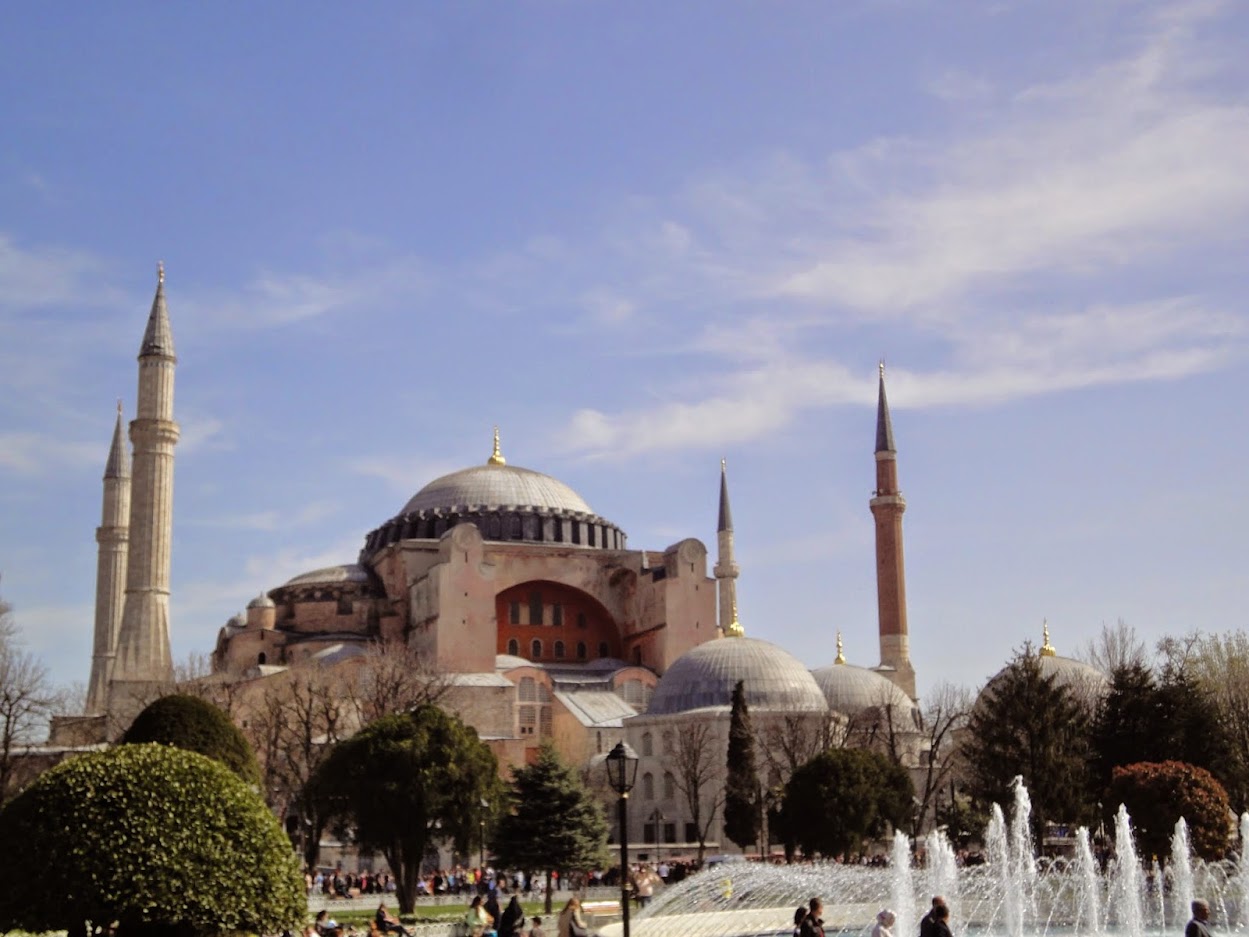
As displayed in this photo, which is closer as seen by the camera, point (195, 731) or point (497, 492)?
point (195, 731)

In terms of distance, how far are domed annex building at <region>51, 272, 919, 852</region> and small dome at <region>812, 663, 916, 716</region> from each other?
9 centimetres

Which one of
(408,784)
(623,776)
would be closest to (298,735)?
(408,784)

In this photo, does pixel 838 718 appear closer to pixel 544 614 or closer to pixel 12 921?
pixel 544 614

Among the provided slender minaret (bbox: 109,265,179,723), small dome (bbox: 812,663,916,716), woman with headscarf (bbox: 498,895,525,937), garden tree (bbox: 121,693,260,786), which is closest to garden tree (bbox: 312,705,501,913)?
garden tree (bbox: 121,693,260,786)

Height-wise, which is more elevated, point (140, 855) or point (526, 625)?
point (526, 625)

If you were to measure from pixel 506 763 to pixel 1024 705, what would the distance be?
18604 mm

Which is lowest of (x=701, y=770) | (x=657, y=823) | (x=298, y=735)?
(x=657, y=823)

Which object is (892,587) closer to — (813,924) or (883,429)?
(883,429)

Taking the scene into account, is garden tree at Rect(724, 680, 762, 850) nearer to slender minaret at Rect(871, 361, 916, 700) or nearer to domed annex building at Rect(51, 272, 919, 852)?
domed annex building at Rect(51, 272, 919, 852)

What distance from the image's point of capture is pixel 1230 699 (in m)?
38.7

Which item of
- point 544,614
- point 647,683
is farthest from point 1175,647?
point 544,614

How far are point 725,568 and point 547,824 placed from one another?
37102 mm

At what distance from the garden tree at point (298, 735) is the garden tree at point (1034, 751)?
507 inches

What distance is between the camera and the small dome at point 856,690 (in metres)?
51.2
